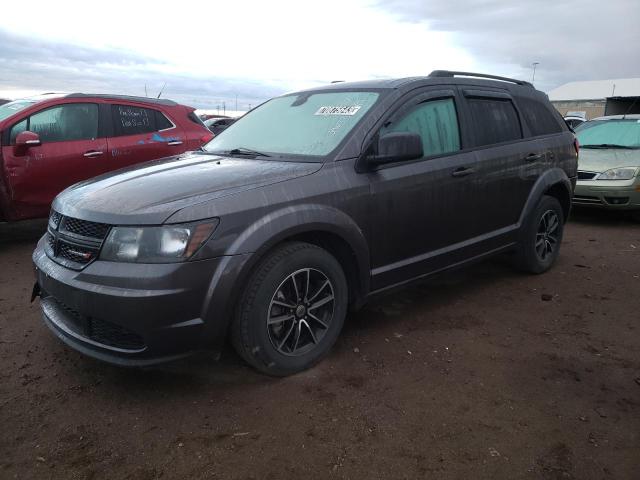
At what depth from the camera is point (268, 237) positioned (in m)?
2.61

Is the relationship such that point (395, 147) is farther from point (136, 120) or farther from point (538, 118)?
point (136, 120)

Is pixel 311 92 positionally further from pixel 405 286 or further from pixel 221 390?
pixel 221 390

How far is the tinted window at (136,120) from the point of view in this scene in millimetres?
6098

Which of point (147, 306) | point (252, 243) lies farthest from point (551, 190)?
point (147, 306)

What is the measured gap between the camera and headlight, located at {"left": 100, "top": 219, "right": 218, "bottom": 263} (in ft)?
7.84

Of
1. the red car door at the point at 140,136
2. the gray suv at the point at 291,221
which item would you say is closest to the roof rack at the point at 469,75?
the gray suv at the point at 291,221

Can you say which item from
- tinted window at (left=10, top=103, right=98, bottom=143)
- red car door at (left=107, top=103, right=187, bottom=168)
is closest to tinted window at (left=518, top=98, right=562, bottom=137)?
red car door at (left=107, top=103, right=187, bottom=168)

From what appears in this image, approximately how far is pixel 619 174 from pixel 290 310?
6.14 m

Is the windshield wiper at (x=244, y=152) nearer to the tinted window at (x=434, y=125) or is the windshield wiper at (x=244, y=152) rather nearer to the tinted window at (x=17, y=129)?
the tinted window at (x=434, y=125)

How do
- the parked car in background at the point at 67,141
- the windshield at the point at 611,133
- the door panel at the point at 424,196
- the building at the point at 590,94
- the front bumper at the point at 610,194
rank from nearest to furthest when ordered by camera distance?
the door panel at the point at 424,196, the parked car in background at the point at 67,141, the front bumper at the point at 610,194, the windshield at the point at 611,133, the building at the point at 590,94

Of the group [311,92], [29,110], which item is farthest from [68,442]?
[29,110]

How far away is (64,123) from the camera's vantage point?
18.9ft

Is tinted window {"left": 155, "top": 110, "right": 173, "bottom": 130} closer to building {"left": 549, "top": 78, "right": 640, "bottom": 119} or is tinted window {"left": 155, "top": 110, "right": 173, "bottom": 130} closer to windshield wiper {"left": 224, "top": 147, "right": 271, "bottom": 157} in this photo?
windshield wiper {"left": 224, "top": 147, "right": 271, "bottom": 157}

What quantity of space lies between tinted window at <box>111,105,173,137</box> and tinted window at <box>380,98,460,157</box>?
4026mm
